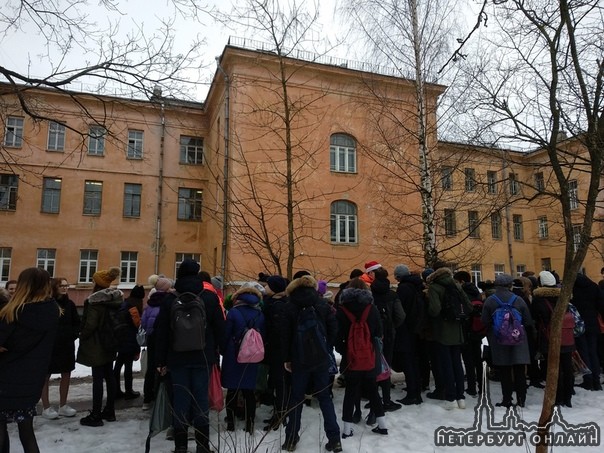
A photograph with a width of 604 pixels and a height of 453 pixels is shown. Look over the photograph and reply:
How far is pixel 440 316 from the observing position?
6.50m

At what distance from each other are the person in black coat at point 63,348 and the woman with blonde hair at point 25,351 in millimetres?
2011

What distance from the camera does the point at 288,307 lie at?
5.07 m

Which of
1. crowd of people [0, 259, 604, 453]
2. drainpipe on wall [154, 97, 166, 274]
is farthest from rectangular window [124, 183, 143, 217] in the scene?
crowd of people [0, 259, 604, 453]

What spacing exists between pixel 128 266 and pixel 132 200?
12.6 feet

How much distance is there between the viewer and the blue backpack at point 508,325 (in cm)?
616

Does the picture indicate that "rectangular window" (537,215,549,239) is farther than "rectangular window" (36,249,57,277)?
No

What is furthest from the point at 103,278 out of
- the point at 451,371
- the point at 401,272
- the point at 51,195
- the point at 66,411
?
the point at 51,195

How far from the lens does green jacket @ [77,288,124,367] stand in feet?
18.6

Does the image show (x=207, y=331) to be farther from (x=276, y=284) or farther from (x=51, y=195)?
(x=51, y=195)

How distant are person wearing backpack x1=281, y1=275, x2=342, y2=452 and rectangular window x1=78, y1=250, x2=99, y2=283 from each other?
839 inches

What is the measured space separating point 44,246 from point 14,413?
21990 millimetres

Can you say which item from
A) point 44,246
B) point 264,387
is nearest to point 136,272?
point 44,246

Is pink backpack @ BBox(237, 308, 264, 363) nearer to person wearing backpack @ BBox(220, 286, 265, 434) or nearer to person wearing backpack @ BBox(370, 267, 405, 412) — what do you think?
person wearing backpack @ BBox(220, 286, 265, 434)

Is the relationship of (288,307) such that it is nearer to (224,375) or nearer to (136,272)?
(224,375)
